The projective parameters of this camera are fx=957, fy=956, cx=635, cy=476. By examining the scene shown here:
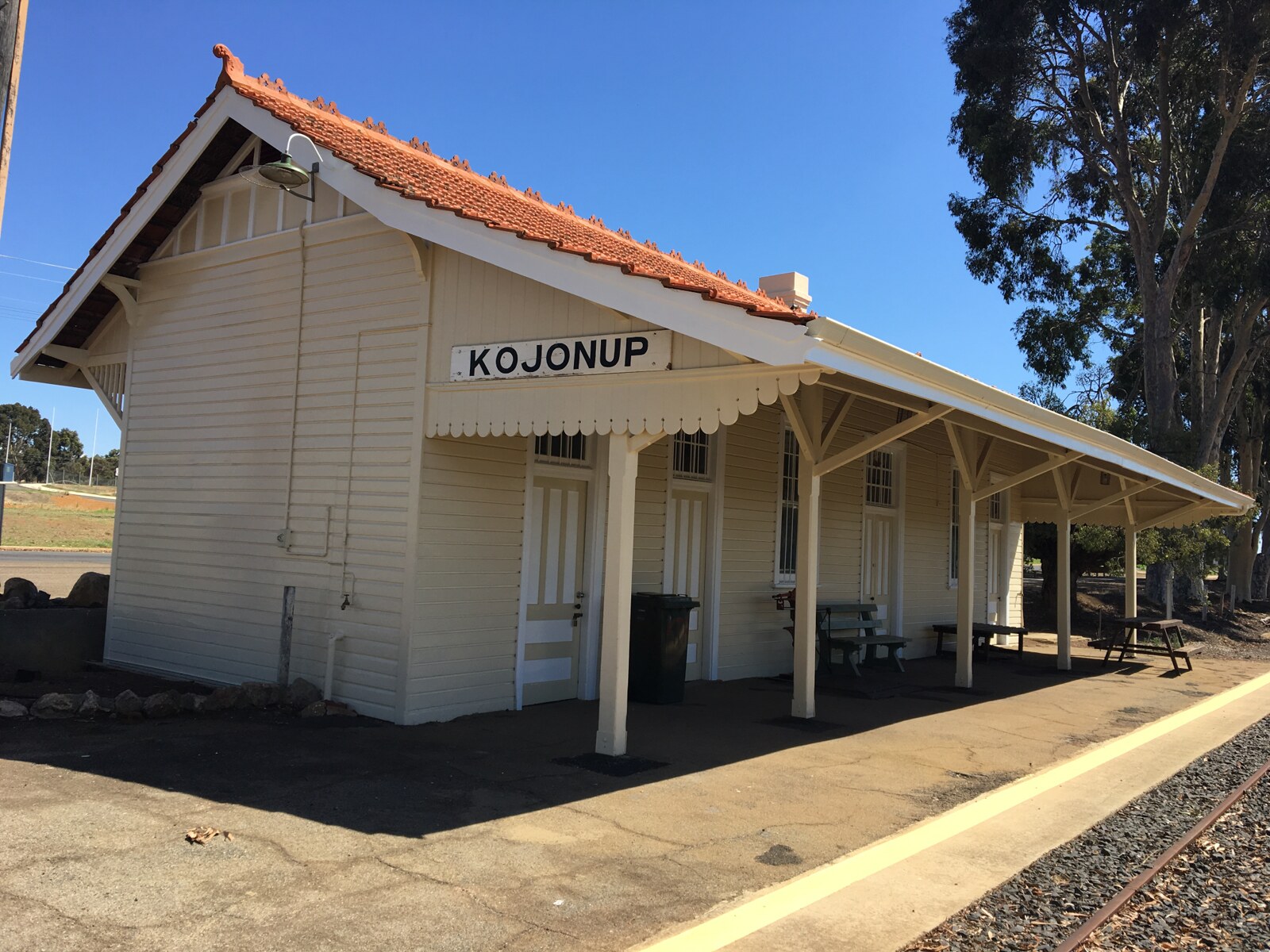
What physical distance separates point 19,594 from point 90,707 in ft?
13.2

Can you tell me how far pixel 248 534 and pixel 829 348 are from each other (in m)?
6.18

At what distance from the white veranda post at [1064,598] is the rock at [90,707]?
40.6 feet

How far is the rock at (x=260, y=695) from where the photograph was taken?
806 centimetres

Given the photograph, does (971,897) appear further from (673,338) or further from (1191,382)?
(1191,382)

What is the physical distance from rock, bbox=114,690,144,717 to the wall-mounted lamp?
14.1ft

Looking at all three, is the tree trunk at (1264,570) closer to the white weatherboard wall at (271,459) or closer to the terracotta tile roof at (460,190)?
the terracotta tile roof at (460,190)

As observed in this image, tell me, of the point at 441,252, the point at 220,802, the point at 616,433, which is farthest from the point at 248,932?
the point at 441,252

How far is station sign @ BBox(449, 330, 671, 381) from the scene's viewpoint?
6465mm

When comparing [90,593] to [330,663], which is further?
[90,593]

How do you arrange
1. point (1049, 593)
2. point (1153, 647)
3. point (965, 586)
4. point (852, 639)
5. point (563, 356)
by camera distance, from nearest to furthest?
1. point (563, 356)
2. point (965, 586)
3. point (852, 639)
4. point (1153, 647)
5. point (1049, 593)

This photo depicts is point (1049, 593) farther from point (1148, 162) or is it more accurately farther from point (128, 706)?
point (128, 706)

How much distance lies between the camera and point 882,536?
14.2m

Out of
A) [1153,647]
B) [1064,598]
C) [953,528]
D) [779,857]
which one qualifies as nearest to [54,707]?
[779,857]

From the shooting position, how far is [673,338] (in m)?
6.38
